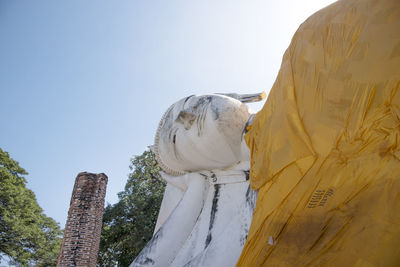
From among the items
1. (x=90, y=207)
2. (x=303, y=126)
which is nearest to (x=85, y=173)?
(x=90, y=207)

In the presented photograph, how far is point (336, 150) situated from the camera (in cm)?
133

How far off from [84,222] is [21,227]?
20.2 ft

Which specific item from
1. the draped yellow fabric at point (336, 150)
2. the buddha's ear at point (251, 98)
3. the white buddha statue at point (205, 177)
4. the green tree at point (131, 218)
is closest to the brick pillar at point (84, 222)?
the green tree at point (131, 218)

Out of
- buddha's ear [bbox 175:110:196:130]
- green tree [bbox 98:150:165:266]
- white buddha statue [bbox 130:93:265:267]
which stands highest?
buddha's ear [bbox 175:110:196:130]

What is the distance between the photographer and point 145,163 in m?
10.9

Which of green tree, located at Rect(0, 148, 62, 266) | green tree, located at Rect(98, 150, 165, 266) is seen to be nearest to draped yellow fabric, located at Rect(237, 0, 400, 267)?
green tree, located at Rect(98, 150, 165, 266)

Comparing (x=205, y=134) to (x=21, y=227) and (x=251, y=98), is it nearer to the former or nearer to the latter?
(x=251, y=98)

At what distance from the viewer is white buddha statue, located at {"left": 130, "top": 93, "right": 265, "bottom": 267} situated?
2.19 metres

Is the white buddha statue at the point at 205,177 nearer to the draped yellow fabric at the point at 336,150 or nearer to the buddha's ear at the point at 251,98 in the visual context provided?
the buddha's ear at the point at 251,98

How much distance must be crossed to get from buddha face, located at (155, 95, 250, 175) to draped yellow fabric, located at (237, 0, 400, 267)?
0.68m

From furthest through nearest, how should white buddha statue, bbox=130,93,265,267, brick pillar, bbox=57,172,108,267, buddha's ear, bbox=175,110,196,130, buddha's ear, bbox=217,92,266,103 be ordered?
1. brick pillar, bbox=57,172,108,267
2. buddha's ear, bbox=217,92,266,103
3. buddha's ear, bbox=175,110,196,130
4. white buddha statue, bbox=130,93,265,267

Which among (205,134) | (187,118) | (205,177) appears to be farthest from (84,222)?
(205,134)

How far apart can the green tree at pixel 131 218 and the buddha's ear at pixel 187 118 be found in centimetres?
733

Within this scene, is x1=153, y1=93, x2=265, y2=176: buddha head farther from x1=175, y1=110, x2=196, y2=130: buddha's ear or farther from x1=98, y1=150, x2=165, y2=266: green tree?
x1=98, y1=150, x2=165, y2=266: green tree
